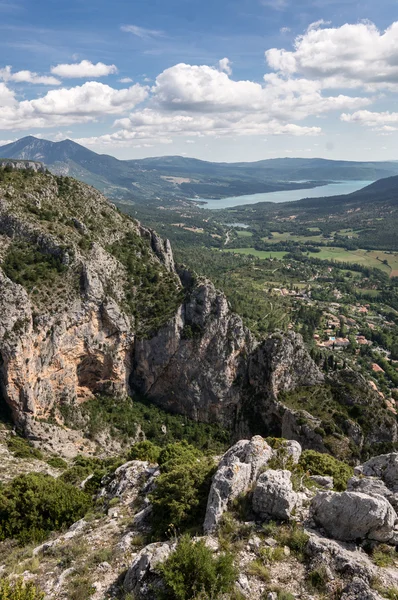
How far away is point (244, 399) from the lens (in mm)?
56125

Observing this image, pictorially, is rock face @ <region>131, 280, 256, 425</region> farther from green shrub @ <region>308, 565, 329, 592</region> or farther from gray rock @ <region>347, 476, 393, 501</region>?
green shrub @ <region>308, 565, 329, 592</region>

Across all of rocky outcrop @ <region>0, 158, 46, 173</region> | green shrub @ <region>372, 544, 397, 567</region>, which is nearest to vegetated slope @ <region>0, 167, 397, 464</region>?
rocky outcrop @ <region>0, 158, 46, 173</region>

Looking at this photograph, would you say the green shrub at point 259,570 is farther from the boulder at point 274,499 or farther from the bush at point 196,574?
the boulder at point 274,499

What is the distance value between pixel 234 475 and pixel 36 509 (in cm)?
1440

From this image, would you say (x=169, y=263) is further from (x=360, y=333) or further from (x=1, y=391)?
(x=360, y=333)

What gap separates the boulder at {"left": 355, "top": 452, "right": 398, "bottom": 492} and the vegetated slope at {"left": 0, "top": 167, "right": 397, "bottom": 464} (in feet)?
54.7

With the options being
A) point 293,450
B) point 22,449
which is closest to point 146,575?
point 293,450

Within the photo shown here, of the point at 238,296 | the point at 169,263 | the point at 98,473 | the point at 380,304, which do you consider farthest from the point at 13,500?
the point at 380,304

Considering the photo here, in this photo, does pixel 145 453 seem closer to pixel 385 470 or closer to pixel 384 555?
pixel 385 470

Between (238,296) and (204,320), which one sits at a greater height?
(204,320)

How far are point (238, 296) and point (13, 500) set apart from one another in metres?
125

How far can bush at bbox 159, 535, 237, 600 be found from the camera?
13.1 m

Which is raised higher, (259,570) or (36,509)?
(259,570)

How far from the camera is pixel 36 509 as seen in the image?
2453 cm
